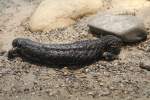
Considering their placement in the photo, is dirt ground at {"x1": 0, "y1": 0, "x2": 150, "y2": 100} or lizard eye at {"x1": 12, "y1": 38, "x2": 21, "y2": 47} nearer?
dirt ground at {"x1": 0, "y1": 0, "x2": 150, "y2": 100}

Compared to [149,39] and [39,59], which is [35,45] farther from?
[149,39]

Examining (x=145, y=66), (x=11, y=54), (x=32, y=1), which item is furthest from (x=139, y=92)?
(x=32, y=1)

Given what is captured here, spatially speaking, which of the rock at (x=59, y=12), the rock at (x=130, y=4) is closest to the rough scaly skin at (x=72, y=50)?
the rock at (x=59, y=12)

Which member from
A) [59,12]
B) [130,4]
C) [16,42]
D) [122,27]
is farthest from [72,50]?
[130,4]

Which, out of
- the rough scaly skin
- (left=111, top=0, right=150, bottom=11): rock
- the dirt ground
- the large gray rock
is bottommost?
the dirt ground

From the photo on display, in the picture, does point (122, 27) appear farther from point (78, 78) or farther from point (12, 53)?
point (12, 53)

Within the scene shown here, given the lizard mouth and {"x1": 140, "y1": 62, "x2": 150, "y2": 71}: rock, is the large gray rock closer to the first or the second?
{"x1": 140, "y1": 62, "x2": 150, "y2": 71}: rock

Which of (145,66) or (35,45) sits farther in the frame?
(35,45)

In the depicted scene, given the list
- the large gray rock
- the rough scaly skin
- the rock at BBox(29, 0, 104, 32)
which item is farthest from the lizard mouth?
the large gray rock
